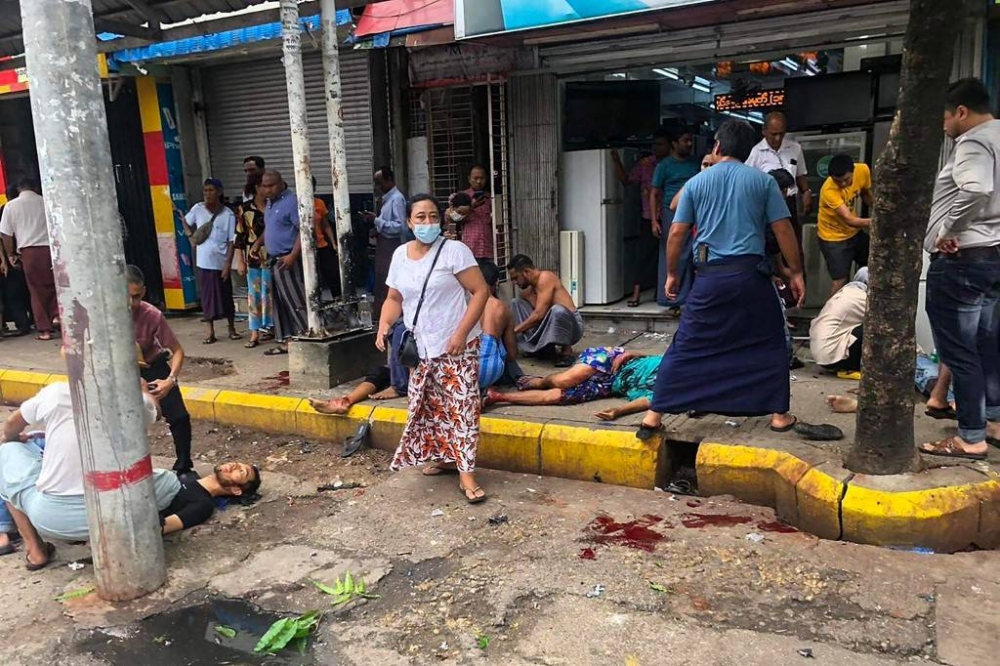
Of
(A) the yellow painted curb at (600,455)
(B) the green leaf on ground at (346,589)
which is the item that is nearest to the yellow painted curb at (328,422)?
(A) the yellow painted curb at (600,455)

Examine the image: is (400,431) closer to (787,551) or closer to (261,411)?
(261,411)

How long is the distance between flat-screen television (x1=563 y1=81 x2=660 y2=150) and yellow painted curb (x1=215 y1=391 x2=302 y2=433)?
4.17 meters

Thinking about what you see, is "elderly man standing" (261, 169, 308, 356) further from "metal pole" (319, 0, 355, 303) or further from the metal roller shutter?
the metal roller shutter

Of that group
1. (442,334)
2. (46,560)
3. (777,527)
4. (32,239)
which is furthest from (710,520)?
(32,239)

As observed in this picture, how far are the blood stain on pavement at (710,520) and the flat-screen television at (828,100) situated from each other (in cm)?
495

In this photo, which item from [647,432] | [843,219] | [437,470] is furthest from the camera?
[843,219]

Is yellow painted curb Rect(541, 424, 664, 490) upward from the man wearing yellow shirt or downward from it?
downward

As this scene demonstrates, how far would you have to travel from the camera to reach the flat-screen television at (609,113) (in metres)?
8.41

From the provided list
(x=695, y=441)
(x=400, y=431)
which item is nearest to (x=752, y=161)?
(x=695, y=441)

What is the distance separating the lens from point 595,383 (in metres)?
5.61

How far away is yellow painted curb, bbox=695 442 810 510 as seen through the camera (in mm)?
3977

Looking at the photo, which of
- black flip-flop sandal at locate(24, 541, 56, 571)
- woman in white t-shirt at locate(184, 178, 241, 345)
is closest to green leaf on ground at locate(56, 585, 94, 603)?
black flip-flop sandal at locate(24, 541, 56, 571)

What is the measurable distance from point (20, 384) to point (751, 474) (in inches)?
264

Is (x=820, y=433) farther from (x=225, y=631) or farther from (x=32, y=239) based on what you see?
(x=32, y=239)
